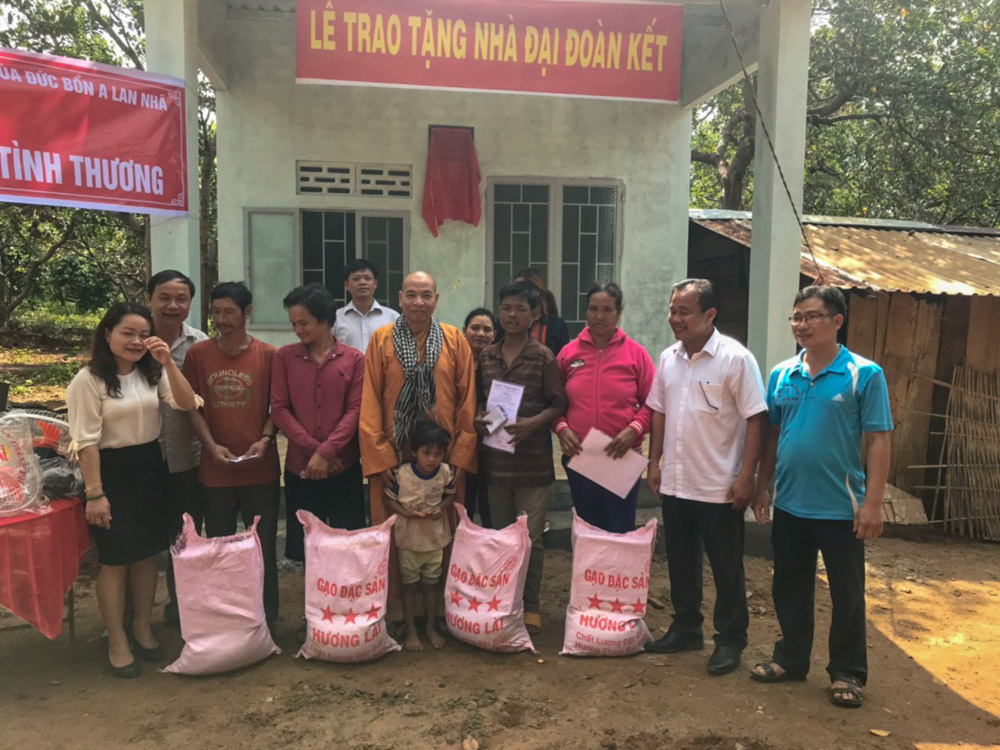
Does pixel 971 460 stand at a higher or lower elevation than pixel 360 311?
lower

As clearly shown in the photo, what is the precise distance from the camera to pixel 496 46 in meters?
4.72

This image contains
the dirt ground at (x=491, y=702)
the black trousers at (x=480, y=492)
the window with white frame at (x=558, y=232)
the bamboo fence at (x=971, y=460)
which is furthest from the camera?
the window with white frame at (x=558, y=232)

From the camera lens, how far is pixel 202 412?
11.0 ft

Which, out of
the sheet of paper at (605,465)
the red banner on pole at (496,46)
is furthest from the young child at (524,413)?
the red banner on pole at (496,46)

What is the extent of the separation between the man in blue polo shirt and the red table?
2.99 m

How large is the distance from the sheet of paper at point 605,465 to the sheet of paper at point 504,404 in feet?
1.08

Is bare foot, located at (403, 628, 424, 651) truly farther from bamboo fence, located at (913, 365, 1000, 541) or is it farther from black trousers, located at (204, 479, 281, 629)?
bamboo fence, located at (913, 365, 1000, 541)

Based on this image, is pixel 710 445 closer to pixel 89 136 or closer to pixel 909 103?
pixel 89 136

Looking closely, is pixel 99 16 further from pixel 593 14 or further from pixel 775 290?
pixel 775 290

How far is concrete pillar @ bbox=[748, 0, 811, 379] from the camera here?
17.0 feet

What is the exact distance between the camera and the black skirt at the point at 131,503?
308 centimetres

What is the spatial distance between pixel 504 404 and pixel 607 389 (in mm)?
495

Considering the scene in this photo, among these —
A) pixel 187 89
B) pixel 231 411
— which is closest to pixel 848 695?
pixel 231 411

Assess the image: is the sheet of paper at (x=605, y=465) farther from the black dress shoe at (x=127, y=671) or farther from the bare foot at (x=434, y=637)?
the black dress shoe at (x=127, y=671)
